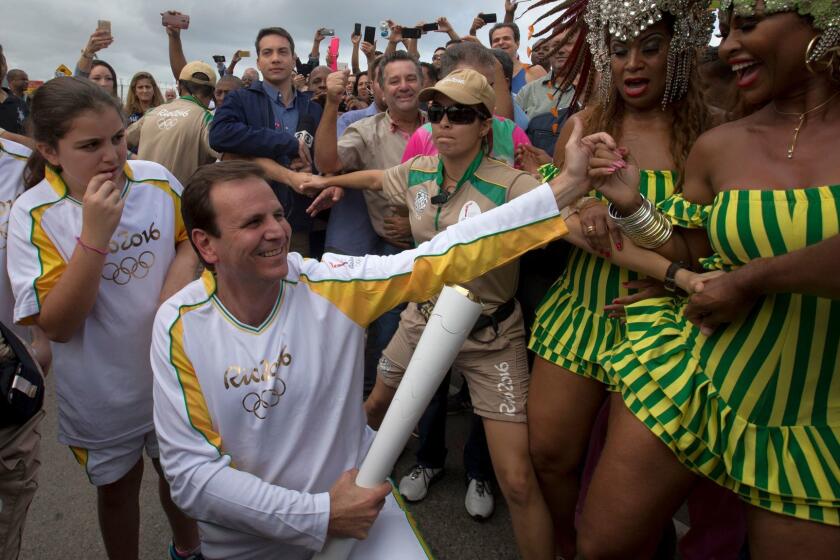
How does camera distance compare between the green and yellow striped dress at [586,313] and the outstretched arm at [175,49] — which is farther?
the outstretched arm at [175,49]

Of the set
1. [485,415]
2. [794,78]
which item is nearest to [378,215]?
[485,415]

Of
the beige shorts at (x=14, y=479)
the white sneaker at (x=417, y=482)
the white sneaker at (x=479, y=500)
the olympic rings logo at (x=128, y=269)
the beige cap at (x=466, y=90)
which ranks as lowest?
the white sneaker at (x=417, y=482)

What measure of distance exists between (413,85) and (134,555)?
295 cm

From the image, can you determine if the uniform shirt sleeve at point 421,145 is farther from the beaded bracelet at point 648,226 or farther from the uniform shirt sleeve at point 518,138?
the beaded bracelet at point 648,226

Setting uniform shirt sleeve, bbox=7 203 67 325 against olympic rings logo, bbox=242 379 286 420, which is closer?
olympic rings logo, bbox=242 379 286 420

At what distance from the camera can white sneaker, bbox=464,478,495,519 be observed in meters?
3.05

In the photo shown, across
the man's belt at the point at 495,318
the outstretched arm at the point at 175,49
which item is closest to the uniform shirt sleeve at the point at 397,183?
the man's belt at the point at 495,318

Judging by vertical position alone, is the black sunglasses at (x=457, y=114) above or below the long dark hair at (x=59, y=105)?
above

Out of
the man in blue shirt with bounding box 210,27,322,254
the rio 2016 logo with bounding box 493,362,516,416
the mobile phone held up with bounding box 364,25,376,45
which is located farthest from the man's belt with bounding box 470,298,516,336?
the mobile phone held up with bounding box 364,25,376,45

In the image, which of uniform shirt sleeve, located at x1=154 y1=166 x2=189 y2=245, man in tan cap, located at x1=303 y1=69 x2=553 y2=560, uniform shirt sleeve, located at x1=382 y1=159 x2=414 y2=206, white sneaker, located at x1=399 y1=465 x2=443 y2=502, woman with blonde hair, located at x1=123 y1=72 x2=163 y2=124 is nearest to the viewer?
man in tan cap, located at x1=303 y1=69 x2=553 y2=560

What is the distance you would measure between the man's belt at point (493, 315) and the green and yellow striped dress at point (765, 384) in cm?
86

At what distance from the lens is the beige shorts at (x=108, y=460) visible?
227 cm

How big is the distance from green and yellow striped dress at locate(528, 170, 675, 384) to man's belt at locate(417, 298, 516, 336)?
251mm

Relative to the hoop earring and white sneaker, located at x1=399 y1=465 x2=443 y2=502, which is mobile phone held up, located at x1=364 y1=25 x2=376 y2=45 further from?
the hoop earring
